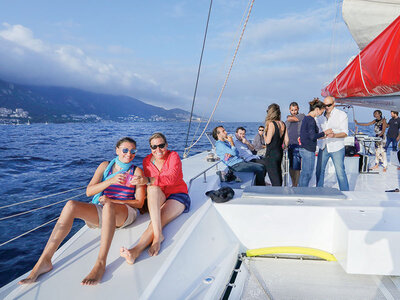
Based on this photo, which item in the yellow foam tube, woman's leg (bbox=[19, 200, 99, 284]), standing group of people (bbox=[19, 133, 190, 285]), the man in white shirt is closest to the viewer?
woman's leg (bbox=[19, 200, 99, 284])

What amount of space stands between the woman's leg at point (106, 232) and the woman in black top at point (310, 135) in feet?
8.13

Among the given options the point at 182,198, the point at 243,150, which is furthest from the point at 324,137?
the point at 182,198

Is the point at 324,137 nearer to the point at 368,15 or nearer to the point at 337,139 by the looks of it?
the point at 337,139

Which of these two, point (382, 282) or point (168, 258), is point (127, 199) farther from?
point (382, 282)

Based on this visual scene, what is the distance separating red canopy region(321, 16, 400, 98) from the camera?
6.49ft

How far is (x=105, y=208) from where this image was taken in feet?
5.87

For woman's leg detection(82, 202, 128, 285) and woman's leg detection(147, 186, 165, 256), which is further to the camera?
woman's leg detection(147, 186, 165, 256)

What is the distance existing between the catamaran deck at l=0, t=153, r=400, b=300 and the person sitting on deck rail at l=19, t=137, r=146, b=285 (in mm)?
72

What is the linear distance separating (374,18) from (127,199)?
363 cm

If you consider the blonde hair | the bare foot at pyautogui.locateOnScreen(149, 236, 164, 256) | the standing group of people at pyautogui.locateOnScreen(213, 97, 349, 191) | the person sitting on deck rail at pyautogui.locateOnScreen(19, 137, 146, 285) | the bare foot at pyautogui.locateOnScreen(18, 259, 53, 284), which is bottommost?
the bare foot at pyautogui.locateOnScreen(18, 259, 53, 284)

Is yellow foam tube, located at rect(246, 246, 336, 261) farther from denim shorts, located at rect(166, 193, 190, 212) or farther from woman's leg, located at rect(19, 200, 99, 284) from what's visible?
woman's leg, located at rect(19, 200, 99, 284)

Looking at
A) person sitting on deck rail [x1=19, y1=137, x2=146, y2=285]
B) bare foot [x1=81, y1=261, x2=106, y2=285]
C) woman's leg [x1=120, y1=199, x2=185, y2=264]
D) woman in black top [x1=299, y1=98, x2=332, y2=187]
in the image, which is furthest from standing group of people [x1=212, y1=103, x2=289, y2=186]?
bare foot [x1=81, y1=261, x2=106, y2=285]

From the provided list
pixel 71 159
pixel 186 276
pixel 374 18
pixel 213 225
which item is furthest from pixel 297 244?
pixel 71 159

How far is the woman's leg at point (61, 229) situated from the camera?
5.00 feet
